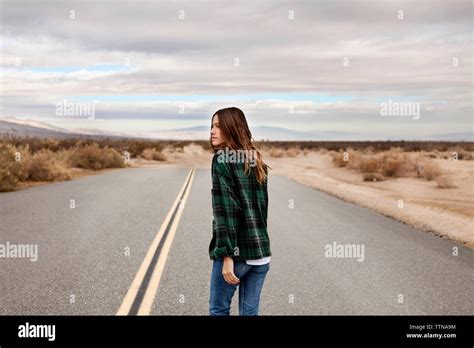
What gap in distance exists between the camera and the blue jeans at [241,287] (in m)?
3.91

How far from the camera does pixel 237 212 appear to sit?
3.79 m

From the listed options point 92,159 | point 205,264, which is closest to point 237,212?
point 205,264

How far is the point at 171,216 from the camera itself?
13.4m

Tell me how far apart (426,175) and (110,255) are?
2381 centimetres

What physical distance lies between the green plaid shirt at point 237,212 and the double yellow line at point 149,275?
2556 millimetres

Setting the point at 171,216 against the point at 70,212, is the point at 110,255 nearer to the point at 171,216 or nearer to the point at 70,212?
the point at 171,216

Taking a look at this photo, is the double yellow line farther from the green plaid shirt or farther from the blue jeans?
the green plaid shirt

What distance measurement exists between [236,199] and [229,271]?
46cm

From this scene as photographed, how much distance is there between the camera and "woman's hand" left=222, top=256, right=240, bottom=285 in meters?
3.77
